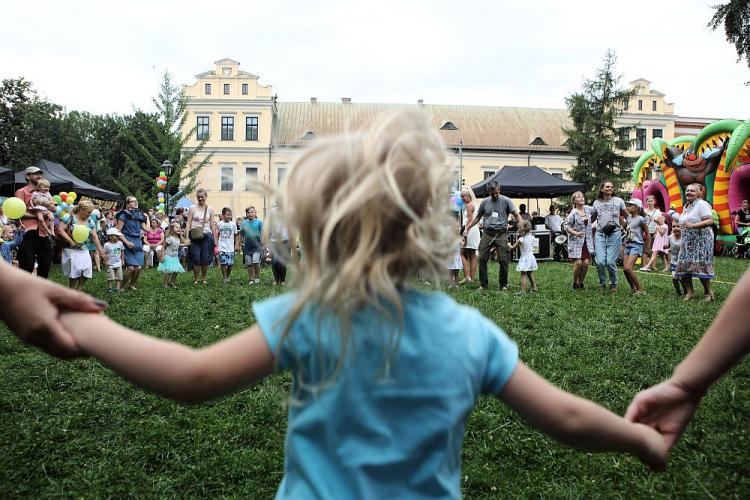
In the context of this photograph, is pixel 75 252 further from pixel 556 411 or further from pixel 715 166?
pixel 715 166

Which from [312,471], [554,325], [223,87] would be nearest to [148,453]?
[312,471]

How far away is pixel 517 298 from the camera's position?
9.36m

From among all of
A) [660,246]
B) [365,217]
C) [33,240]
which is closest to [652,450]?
[365,217]

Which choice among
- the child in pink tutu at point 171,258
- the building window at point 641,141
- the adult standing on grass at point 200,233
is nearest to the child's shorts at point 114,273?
the child in pink tutu at point 171,258

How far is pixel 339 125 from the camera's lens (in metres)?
49.3

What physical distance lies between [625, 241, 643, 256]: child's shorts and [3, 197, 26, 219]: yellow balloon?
9.86 m

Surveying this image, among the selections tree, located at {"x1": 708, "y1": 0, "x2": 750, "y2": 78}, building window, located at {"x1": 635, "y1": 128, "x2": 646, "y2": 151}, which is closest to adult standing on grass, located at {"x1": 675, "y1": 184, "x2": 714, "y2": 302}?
tree, located at {"x1": 708, "y1": 0, "x2": 750, "y2": 78}

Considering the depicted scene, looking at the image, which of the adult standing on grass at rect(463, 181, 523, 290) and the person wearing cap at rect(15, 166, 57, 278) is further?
the adult standing on grass at rect(463, 181, 523, 290)

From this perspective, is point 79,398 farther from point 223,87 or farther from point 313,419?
point 223,87

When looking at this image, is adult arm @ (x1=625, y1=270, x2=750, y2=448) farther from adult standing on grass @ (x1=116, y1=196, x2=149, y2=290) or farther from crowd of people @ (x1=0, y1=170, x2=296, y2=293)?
adult standing on grass @ (x1=116, y1=196, x2=149, y2=290)

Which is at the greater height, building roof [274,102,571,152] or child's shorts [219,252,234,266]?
building roof [274,102,571,152]

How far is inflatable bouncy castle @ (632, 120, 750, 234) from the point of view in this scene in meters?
18.9

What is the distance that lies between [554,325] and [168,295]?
6585 millimetres

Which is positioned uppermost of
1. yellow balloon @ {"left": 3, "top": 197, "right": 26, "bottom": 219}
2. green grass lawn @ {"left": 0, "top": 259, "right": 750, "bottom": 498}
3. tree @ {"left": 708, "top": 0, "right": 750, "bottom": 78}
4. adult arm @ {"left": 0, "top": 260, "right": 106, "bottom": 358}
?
tree @ {"left": 708, "top": 0, "right": 750, "bottom": 78}
